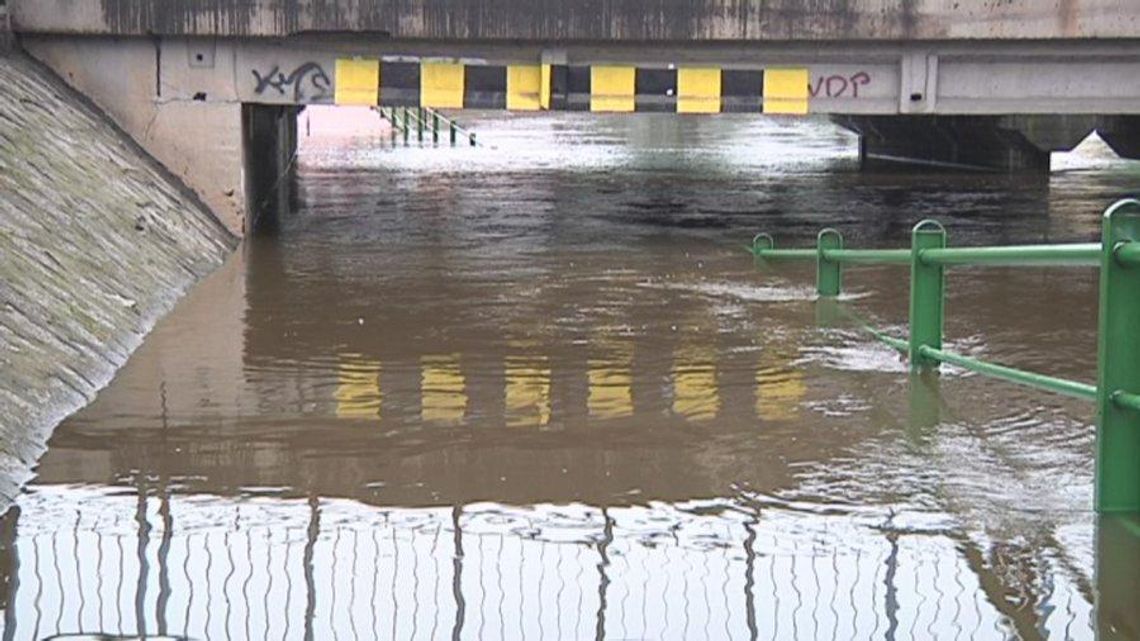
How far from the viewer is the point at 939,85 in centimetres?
1784

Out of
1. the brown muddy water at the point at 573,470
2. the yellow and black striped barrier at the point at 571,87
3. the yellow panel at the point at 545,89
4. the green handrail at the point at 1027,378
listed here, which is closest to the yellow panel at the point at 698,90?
the yellow and black striped barrier at the point at 571,87

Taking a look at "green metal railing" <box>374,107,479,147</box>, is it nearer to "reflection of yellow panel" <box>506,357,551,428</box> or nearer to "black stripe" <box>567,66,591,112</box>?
"black stripe" <box>567,66,591,112</box>

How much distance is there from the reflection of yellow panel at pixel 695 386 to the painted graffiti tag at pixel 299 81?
7.98m

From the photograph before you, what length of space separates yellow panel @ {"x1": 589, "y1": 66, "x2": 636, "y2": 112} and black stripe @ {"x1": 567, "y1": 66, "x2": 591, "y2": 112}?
68 mm

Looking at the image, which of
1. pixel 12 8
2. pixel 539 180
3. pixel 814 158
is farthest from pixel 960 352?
pixel 814 158

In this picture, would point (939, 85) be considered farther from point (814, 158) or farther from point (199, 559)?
point (814, 158)

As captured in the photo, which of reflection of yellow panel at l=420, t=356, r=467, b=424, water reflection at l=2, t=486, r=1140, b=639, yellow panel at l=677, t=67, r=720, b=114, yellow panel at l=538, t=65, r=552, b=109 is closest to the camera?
water reflection at l=2, t=486, r=1140, b=639

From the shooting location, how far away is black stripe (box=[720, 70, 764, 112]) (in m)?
17.8

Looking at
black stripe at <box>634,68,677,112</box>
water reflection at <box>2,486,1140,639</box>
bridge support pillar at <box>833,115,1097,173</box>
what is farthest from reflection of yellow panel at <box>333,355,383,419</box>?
bridge support pillar at <box>833,115,1097,173</box>

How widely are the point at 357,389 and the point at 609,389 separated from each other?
1318 millimetres

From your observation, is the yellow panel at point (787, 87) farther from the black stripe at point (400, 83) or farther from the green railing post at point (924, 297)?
the green railing post at point (924, 297)

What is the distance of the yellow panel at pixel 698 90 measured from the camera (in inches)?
699

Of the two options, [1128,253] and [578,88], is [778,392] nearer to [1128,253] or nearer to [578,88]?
[1128,253]

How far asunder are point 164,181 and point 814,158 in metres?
20.8
